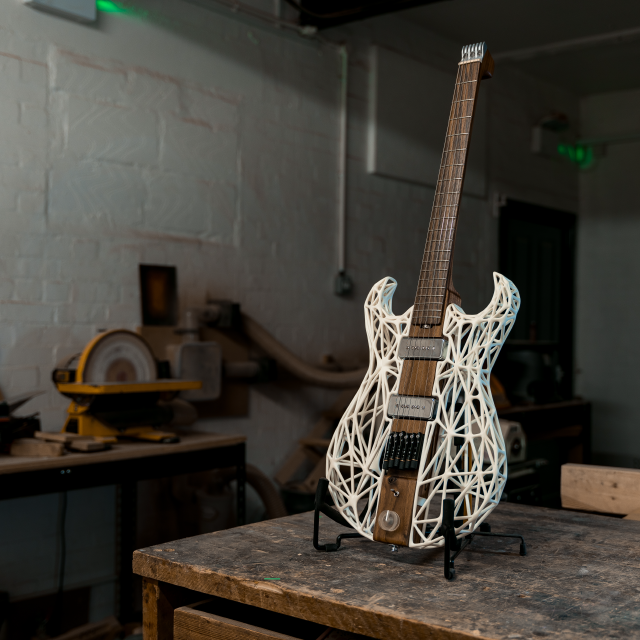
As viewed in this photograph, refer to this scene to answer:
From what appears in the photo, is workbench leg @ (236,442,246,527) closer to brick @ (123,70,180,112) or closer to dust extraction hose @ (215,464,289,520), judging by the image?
dust extraction hose @ (215,464,289,520)

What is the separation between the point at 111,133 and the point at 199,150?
→ 477mm

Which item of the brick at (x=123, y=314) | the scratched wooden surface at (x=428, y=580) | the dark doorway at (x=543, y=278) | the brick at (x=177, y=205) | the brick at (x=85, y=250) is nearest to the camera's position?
the scratched wooden surface at (x=428, y=580)

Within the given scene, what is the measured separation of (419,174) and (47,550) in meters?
3.08

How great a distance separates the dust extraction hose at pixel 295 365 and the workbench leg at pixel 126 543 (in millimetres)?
886

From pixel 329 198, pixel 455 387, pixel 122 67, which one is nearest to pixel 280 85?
pixel 329 198

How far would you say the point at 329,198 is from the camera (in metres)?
4.30

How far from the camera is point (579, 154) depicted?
6.43 metres

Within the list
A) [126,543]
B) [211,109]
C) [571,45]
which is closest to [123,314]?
[126,543]

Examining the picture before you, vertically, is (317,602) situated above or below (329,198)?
below

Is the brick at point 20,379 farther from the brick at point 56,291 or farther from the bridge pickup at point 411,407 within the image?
the bridge pickup at point 411,407

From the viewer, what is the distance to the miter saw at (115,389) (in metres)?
2.75

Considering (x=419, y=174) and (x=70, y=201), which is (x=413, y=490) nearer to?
(x=70, y=201)

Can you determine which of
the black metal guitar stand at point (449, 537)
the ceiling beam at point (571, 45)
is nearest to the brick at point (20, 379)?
the black metal guitar stand at point (449, 537)

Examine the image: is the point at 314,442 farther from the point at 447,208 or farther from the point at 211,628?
the point at 211,628
